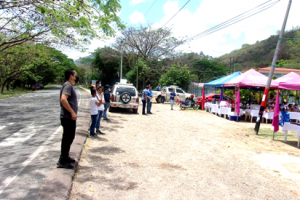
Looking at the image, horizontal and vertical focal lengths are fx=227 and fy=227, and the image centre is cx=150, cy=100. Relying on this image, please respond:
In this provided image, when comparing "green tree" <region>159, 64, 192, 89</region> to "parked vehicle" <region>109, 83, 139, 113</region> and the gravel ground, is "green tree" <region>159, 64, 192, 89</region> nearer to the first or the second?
"parked vehicle" <region>109, 83, 139, 113</region>

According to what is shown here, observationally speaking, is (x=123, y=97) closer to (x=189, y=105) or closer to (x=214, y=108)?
(x=214, y=108)

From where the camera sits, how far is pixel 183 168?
5215 millimetres

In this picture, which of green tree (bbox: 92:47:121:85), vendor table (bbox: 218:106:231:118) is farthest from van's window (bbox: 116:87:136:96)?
green tree (bbox: 92:47:121:85)

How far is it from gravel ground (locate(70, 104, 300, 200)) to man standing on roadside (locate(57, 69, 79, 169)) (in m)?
0.45

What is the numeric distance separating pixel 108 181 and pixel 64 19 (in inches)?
362

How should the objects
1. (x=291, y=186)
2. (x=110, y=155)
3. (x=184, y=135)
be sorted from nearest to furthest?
(x=291, y=186)
(x=110, y=155)
(x=184, y=135)

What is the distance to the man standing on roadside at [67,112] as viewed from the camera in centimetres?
409

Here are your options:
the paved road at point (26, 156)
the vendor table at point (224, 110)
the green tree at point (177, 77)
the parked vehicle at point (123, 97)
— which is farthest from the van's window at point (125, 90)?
the green tree at point (177, 77)

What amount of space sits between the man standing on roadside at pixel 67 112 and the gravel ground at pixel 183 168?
1.48ft

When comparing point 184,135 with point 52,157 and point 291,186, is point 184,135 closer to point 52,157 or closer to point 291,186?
point 291,186

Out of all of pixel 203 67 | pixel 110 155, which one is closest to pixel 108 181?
pixel 110 155

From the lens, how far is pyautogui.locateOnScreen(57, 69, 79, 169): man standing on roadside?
4.09m

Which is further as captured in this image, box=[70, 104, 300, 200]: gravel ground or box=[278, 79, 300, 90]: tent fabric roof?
box=[278, 79, 300, 90]: tent fabric roof

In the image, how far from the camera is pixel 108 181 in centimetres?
424
